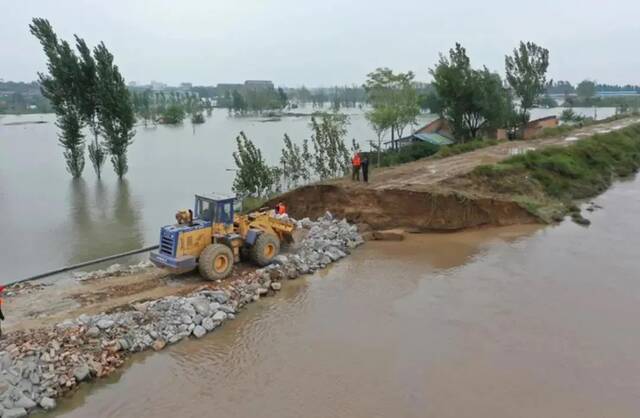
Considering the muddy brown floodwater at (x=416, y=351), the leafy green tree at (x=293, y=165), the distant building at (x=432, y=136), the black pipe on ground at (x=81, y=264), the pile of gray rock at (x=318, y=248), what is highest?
the distant building at (x=432, y=136)

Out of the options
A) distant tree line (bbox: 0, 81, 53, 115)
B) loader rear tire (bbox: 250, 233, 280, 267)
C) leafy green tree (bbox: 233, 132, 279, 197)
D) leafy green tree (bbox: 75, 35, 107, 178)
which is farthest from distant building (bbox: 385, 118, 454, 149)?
distant tree line (bbox: 0, 81, 53, 115)

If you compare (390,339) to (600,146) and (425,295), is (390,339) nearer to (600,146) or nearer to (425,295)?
(425,295)

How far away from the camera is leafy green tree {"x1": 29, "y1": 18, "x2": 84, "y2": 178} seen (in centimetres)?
2842

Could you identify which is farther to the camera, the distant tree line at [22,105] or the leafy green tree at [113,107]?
the distant tree line at [22,105]

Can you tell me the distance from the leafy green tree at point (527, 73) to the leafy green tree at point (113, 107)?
28308 mm

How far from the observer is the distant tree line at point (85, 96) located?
28.5m

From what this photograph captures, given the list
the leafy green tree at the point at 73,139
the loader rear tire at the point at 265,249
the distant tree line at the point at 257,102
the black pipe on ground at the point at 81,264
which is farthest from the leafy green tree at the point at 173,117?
the loader rear tire at the point at 265,249

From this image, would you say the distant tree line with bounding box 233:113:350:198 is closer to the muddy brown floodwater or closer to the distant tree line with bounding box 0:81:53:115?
the muddy brown floodwater

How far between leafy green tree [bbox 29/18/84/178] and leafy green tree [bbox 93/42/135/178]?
122 centimetres

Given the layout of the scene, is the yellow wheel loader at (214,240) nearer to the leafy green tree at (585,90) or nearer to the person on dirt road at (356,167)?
the person on dirt road at (356,167)

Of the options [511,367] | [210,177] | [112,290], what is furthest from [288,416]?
[210,177]

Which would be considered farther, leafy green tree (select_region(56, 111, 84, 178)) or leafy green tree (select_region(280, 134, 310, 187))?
leafy green tree (select_region(56, 111, 84, 178))

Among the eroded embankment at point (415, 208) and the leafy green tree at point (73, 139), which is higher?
the leafy green tree at point (73, 139)

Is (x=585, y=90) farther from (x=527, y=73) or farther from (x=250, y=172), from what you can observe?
(x=250, y=172)
